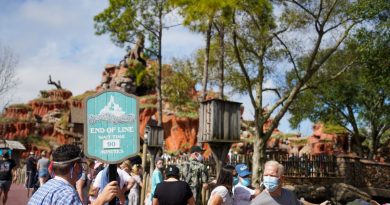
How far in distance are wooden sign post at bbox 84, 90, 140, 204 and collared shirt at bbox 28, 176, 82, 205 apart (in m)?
0.55

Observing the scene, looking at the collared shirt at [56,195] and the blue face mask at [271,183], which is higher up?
the collared shirt at [56,195]

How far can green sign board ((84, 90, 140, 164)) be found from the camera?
389cm

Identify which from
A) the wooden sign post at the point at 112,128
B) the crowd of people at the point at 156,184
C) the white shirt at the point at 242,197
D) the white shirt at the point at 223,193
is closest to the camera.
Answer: the crowd of people at the point at 156,184

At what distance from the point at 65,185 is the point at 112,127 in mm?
713

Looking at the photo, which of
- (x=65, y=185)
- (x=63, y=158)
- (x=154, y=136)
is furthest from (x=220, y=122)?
(x=65, y=185)

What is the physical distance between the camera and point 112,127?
3908mm

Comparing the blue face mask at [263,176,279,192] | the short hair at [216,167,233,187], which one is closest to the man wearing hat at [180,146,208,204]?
the short hair at [216,167,233,187]

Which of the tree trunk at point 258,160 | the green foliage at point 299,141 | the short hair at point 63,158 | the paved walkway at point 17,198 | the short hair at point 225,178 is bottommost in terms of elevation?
the paved walkway at point 17,198

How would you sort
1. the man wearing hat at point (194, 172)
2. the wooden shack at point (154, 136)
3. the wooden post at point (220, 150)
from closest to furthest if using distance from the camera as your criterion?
the man wearing hat at point (194, 172) → the wooden post at point (220, 150) → the wooden shack at point (154, 136)

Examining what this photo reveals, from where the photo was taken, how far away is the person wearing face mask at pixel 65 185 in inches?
129

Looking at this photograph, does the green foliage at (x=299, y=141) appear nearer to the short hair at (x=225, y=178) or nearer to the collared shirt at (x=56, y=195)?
the short hair at (x=225, y=178)

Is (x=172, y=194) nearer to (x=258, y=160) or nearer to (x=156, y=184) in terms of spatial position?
(x=156, y=184)

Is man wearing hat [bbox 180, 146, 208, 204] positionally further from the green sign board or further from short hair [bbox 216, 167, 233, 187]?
the green sign board

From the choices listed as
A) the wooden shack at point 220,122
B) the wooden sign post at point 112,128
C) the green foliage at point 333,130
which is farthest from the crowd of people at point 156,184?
the green foliage at point 333,130
